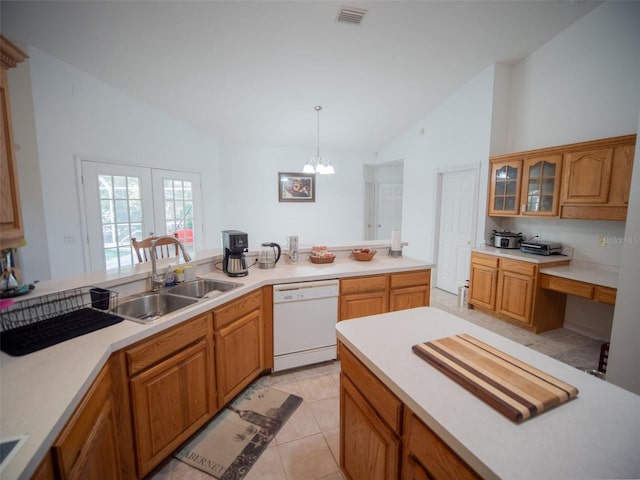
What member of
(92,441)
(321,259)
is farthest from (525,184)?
(92,441)

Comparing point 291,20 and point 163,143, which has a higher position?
point 291,20

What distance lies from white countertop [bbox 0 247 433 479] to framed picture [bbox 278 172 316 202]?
4137 mm

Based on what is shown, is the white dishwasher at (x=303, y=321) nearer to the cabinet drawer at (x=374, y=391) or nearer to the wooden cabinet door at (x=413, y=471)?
the cabinet drawer at (x=374, y=391)

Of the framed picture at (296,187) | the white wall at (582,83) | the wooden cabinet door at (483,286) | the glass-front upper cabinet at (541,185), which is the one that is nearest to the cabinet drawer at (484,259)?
the wooden cabinet door at (483,286)

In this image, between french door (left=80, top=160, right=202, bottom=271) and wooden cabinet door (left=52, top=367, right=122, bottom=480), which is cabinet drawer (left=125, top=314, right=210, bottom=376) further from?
french door (left=80, top=160, right=202, bottom=271)

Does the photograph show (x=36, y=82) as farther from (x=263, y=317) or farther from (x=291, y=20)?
(x=263, y=317)

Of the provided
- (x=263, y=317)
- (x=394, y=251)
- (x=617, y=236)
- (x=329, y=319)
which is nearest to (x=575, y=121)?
(x=617, y=236)

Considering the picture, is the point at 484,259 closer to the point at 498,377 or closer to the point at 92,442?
the point at 498,377

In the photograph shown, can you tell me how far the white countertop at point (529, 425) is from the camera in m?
0.63

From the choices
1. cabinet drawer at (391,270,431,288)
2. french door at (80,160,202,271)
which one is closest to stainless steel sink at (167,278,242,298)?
cabinet drawer at (391,270,431,288)

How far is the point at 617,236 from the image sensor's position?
9.50ft

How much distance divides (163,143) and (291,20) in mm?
2473

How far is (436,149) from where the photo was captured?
4.67 metres

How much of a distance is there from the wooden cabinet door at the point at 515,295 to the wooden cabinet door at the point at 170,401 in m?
3.34
